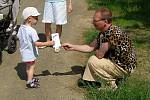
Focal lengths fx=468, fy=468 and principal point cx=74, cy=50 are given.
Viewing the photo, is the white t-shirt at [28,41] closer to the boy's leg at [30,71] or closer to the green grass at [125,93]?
the boy's leg at [30,71]

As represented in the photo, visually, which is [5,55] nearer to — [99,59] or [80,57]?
[80,57]

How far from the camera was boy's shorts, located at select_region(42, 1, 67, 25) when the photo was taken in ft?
25.8

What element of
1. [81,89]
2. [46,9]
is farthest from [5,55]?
[81,89]

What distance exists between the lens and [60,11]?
7.89 m

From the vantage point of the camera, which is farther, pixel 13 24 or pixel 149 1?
pixel 149 1

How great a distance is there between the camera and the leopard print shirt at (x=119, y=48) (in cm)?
597

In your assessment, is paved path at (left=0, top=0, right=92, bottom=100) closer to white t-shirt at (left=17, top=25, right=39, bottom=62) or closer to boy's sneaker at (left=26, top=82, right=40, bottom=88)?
boy's sneaker at (left=26, top=82, right=40, bottom=88)

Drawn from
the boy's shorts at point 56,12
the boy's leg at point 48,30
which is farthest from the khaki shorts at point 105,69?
the boy's leg at point 48,30

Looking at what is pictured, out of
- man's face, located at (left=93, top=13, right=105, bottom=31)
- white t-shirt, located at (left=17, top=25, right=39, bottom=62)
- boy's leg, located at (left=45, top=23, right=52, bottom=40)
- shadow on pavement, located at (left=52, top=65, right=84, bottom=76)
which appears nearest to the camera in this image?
man's face, located at (left=93, top=13, right=105, bottom=31)

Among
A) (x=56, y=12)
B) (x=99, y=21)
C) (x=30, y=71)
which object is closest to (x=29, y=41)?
(x=30, y=71)

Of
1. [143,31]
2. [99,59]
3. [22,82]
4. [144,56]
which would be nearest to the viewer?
[99,59]

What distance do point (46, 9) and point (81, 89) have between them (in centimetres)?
228

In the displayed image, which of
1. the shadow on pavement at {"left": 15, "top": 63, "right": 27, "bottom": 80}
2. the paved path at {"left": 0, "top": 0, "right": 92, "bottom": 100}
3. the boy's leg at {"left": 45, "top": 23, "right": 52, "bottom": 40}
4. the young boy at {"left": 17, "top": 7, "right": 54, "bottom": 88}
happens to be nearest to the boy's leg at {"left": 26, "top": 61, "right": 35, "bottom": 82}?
the young boy at {"left": 17, "top": 7, "right": 54, "bottom": 88}

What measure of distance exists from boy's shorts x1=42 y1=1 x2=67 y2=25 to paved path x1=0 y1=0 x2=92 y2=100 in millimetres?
A: 519
